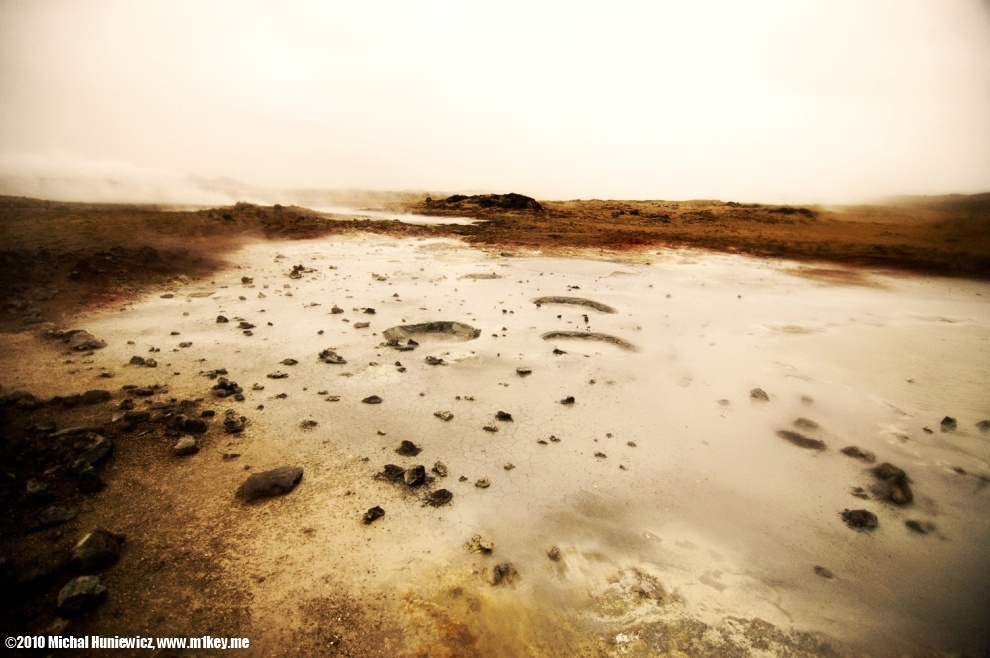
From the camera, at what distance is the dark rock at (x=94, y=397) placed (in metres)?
4.26

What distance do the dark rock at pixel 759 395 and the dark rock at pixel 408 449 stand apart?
429 centimetres

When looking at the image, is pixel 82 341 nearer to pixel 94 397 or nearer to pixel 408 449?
pixel 94 397

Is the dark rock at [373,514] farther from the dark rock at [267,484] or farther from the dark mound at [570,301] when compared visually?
the dark mound at [570,301]

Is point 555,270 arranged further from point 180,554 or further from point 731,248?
point 180,554

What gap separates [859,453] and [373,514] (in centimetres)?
485

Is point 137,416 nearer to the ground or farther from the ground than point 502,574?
farther from the ground

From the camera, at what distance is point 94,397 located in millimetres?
4301

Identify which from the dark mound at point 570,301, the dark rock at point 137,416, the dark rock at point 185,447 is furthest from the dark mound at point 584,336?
the dark rock at point 137,416

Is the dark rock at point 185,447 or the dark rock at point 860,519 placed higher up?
the dark rock at point 185,447

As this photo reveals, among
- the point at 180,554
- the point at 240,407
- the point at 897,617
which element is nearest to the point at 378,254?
the point at 240,407

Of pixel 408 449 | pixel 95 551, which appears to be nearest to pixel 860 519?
pixel 408 449

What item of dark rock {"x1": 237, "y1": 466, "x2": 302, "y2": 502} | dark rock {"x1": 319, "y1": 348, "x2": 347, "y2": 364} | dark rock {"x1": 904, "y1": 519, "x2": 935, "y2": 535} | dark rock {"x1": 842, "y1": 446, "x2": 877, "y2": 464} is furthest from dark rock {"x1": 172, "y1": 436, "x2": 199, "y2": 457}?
dark rock {"x1": 842, "y1": 446, "x2": 877, "y2": 464}

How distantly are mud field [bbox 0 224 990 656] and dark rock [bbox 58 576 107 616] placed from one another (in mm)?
25

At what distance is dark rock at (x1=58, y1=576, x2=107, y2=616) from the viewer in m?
2.26
